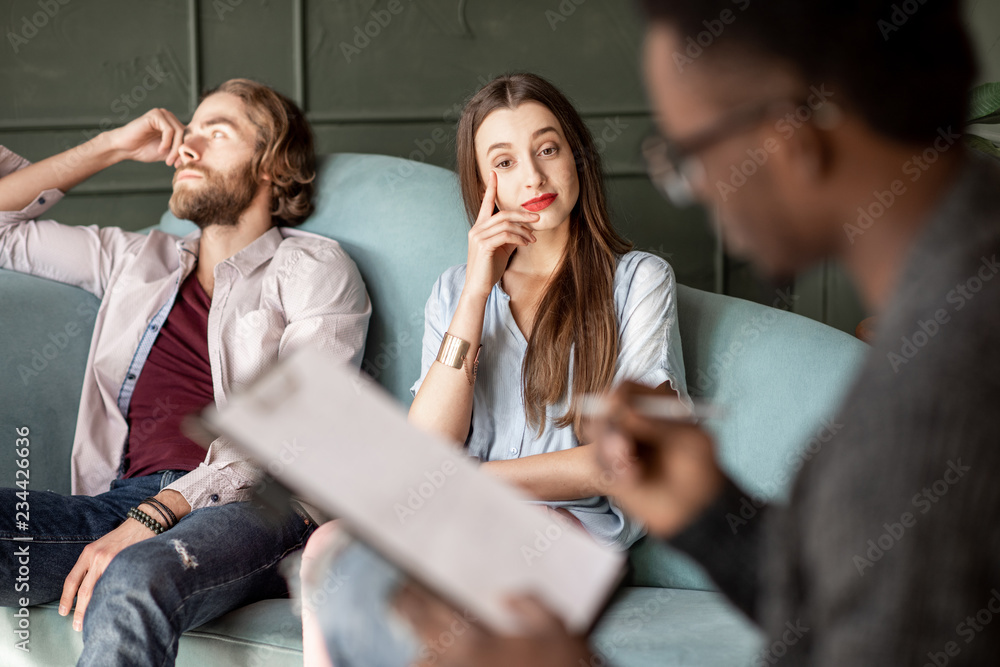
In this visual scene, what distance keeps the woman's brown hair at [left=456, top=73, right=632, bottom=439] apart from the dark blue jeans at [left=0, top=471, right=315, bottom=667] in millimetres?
504

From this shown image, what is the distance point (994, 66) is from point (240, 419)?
2878mm

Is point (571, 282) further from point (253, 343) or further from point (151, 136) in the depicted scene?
point (151, 136)

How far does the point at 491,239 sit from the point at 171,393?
2.57ft

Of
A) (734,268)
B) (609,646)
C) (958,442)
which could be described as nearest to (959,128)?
(958,442)

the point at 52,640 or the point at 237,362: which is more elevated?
the point at 237,362

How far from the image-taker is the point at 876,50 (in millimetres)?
567

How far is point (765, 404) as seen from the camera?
150 cm

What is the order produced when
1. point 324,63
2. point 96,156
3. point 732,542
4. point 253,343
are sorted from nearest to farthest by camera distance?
point 732,542 → point 253,343 → point 96,156 → point 324,63

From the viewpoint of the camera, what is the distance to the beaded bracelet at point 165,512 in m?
1.50

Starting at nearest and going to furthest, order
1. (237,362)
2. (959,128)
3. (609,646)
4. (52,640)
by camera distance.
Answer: (959,128), (609,646), (52,640), (237,362)

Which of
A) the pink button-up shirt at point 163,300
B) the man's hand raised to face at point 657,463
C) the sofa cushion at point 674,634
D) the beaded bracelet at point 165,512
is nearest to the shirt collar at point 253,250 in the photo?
the pink button-up shirt at point 163,300

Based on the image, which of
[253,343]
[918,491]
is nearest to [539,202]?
[253,343]

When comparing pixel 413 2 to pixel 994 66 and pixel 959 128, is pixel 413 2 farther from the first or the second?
pixel 959 128

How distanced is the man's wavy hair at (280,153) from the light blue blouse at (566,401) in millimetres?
532
